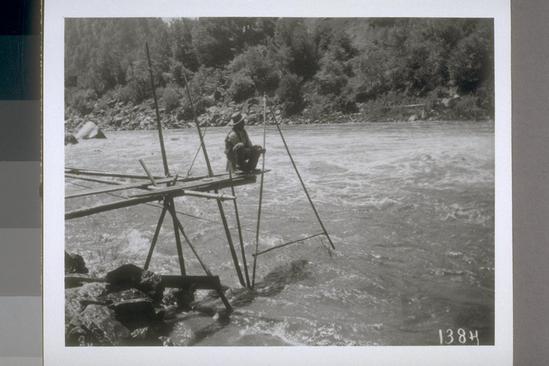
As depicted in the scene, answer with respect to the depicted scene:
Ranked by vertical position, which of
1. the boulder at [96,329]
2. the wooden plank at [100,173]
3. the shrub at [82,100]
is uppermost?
the shrub at [82,100]

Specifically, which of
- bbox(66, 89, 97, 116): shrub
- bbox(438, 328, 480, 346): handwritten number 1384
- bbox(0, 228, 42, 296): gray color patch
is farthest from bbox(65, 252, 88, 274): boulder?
bbox(438, 328, 480, 346): handwritten number 1384

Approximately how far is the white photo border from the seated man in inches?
16.4

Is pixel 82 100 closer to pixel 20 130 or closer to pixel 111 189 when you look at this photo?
pixel 20 130

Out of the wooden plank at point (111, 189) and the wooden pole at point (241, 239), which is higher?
the wooden plank at point (111, 189)

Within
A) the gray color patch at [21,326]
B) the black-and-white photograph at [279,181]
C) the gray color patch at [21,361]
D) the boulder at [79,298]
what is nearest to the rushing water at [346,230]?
the black-and-white photograph at [279,181]

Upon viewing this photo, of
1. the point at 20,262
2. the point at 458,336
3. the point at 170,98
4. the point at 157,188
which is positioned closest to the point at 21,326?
the point at 20,262

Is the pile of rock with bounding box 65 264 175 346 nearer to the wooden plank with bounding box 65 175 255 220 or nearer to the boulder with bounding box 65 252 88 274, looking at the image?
the boulder with bounding box 65 252 88 274

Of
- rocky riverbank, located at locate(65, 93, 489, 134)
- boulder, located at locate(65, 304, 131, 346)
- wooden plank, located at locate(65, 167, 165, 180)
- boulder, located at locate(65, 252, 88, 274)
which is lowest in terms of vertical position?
boulder, located at locate(65, 304, 131, 346)

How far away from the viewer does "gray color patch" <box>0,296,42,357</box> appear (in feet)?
6.55

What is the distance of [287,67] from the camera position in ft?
6.73

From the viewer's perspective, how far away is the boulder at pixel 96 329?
6.47ft

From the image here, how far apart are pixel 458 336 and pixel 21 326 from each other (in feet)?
5.45

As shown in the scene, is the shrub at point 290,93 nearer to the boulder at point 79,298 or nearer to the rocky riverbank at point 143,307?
the rocky riverbank at point 143,307

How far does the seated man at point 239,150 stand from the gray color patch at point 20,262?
786 mm
